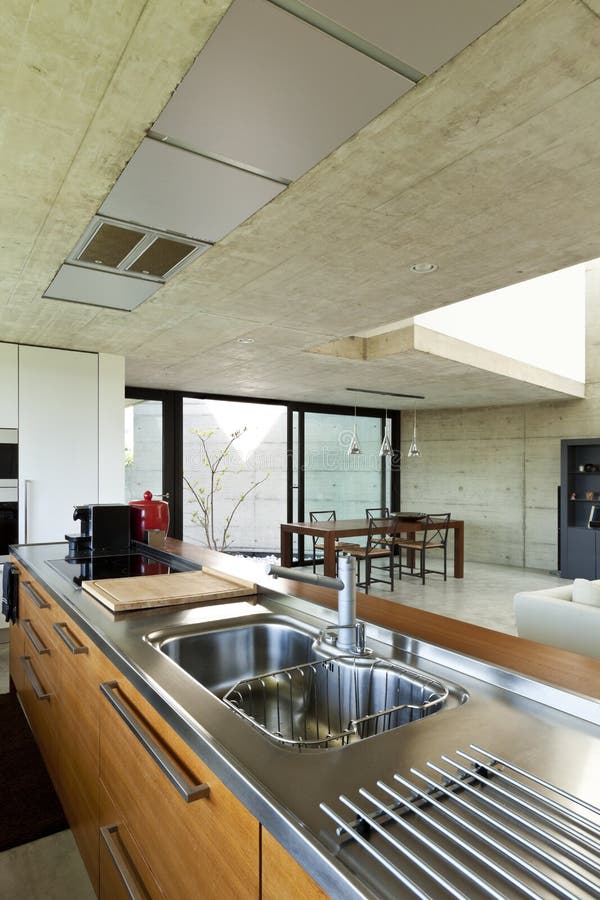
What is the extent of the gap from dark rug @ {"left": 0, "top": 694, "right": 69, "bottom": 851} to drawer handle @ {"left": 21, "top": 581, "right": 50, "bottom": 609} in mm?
783

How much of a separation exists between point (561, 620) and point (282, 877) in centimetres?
328

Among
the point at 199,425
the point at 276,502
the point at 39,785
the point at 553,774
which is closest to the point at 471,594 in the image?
the point at 276,502

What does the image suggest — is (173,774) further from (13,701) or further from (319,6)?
(13,701)

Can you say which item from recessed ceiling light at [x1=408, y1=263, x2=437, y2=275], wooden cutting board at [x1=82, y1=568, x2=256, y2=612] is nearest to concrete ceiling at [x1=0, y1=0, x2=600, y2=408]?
recessed ceiling light at [x1=408, y1=263, x2=437, y2=275]

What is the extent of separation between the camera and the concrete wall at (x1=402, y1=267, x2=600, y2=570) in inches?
320

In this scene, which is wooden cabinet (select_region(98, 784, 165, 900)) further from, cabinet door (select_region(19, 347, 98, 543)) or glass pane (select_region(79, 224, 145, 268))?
cabinet door (select_region(19, 347, 98, 543))

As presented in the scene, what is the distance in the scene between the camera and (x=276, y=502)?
9078 mm

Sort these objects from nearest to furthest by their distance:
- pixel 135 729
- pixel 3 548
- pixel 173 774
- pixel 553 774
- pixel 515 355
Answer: pixel 553 774, pixel 173 774, pixel 135 729, pixel 3 548, pixel 515 355

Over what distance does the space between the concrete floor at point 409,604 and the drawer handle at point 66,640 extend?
2.67 ft

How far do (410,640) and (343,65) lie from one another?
1530mm

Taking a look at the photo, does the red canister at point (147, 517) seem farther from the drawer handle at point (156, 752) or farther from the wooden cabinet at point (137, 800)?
the drawer handle at point (156, 752)

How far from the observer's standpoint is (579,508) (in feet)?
26.2

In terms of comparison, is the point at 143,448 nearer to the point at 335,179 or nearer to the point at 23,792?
the point at 23,792

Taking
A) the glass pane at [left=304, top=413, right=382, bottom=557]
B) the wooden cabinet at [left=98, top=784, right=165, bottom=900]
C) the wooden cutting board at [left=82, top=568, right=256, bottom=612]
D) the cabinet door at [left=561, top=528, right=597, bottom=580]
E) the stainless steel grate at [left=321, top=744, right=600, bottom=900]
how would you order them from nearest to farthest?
the stainless steel grate at [left=321, top=744, right=600, bottom=900], the wooden cabinet at [left=98, top=784, right=165, bottom=900], the wooden cutting board at [left=82, top=568, right=256, bottom=612], the cabinet door at [left=561, top=528, right=597, bottom=580], the glass pane at [left=304, top=413, right=382, bottom=557]
